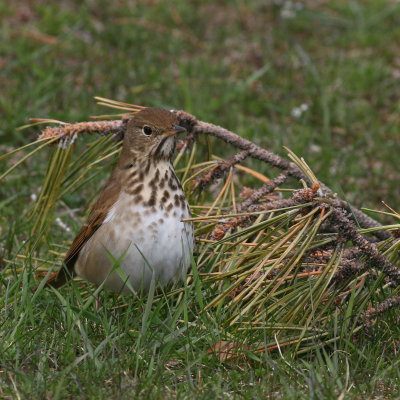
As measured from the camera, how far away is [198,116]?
21.8ft

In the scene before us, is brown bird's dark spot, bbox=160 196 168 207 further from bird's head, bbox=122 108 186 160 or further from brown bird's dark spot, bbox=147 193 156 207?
bird's head, bbox=122 108 186 160

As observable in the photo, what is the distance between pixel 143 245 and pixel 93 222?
421 mm

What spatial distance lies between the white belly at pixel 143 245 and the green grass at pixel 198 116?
12cm

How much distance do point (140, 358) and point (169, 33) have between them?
5.36 meters

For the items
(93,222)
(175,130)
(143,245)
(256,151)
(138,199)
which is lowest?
(93,222)

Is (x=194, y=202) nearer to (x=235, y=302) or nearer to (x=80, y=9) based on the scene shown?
(x=235, y=302)

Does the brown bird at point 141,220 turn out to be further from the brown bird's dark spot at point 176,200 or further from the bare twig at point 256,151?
the bare twig at point 256,151

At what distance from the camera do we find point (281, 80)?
25.5 ft

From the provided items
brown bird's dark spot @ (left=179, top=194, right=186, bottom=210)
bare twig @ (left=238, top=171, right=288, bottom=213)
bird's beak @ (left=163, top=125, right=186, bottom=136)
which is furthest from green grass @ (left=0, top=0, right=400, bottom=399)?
bird's beak @ (left=163, top=125, right=186, bottom=136)

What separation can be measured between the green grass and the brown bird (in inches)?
5.7

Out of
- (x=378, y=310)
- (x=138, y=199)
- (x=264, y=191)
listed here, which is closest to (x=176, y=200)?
(x=138, y=199)

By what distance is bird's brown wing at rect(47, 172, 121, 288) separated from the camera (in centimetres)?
420

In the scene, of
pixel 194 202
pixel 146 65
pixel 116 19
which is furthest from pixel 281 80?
pixel 194 202

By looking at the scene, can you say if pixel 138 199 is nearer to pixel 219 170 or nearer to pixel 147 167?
pixel 147 167
